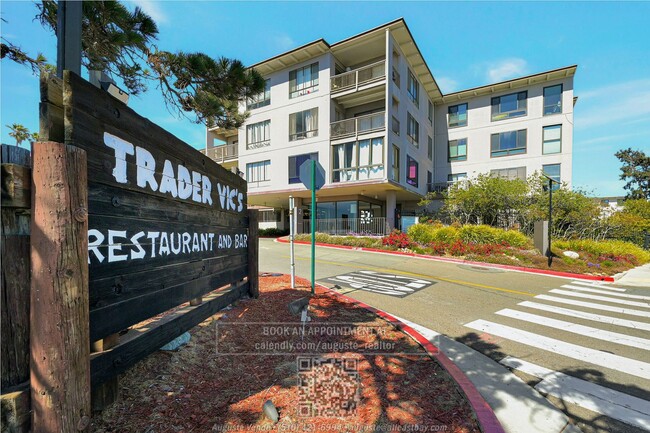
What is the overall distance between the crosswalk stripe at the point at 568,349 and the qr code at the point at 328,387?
309 cm

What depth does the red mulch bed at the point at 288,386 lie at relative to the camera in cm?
243

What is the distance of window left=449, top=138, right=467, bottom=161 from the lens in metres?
27.8

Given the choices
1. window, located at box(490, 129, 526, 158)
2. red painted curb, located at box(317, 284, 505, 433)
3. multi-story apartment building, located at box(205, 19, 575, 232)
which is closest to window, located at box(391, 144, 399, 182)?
multi-story apartment building, located at box(205, 19, 575, 232)

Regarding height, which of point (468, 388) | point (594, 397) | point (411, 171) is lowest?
point (594, 397)

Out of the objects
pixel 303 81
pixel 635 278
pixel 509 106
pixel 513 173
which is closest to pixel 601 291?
pixel 635 278

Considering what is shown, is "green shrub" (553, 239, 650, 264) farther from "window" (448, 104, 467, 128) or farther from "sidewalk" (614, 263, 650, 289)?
"window" (448, 104, 467, 128)

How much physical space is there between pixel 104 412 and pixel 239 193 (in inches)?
139

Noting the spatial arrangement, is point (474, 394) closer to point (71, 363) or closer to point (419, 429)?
point (419, 429)

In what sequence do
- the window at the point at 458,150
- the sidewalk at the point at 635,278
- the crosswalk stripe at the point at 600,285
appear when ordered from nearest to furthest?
the crosswalk stripe at the point at 600,285, the sidewalk at the point at 635,278, the window at the point at 458,150

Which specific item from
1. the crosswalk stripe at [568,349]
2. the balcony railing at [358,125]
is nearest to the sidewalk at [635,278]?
the crosswalk stripe at [568,349]

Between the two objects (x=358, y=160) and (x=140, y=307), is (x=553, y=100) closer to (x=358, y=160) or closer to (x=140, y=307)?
(x=358, y=160)

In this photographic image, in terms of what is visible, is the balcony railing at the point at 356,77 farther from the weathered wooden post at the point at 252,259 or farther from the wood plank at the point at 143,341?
the wood plank at the point at 143,341

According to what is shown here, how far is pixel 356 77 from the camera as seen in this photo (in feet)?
63.5

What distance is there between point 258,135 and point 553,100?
24042mm
